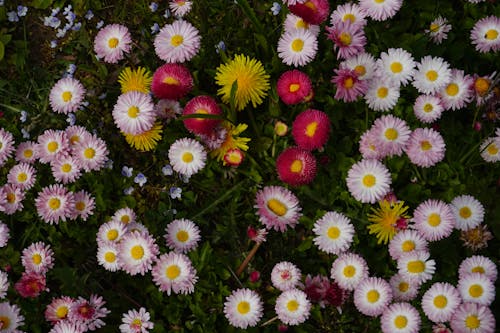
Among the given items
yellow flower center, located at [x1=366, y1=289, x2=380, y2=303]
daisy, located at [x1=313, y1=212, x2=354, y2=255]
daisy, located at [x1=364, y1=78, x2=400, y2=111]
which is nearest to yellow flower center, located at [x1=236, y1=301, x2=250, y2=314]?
daisy, located at [x1=313, y1=212, x2=354, y2=255]

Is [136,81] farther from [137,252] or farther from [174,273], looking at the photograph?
[174,273]

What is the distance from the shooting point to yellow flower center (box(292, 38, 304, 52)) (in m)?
3.07

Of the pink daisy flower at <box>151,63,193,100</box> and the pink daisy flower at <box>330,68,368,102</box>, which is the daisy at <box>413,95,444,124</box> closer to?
the pink daisy flower at <box>330,68,368,102</box>

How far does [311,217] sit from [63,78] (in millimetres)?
1541

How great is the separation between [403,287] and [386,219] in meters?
0.32

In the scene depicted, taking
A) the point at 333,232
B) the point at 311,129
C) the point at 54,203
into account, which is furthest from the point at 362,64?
the point at 54,203

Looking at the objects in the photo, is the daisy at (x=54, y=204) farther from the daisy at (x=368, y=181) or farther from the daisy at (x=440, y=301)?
the daisy at (x=440, y=301)

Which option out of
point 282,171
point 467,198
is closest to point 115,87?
point 282,171

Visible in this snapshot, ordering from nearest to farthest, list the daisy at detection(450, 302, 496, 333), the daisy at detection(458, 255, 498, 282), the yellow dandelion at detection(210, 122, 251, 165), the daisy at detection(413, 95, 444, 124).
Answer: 1. the daisy at detection(450, 302, 496, 333)
2. the daisy at detection(458, 255, 498, 282)
3. the daisy at detection(413, 95, 444, 124)
4. the yellow dandelion at detection(210, 122, 251, 165)

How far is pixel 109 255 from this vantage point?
2955 mm

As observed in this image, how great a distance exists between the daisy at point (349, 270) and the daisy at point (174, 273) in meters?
0.66

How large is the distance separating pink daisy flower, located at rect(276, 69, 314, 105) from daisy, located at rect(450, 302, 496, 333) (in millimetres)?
1201

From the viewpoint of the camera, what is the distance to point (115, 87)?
3428mm

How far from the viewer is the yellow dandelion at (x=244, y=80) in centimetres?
305
